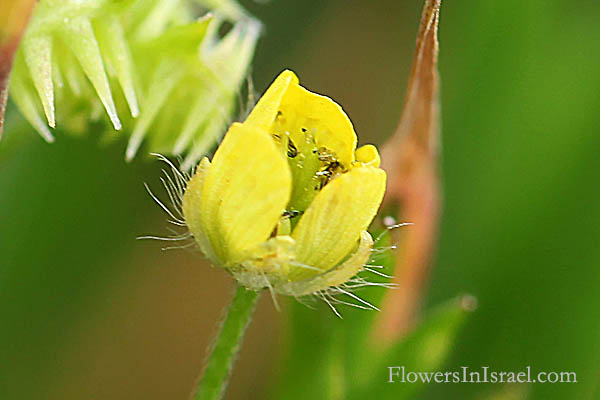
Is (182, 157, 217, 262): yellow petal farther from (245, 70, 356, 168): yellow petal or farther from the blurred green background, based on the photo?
the blurred green background

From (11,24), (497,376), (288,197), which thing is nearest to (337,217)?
(288,197)

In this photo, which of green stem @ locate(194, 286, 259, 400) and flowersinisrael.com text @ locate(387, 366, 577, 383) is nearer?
green stem @ locate(194, 286, 259, 400)

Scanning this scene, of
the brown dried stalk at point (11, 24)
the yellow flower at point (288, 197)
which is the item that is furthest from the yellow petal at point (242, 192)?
the brown dried stalk at point (11, 24)

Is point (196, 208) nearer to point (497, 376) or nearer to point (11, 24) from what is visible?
point (11, 24)

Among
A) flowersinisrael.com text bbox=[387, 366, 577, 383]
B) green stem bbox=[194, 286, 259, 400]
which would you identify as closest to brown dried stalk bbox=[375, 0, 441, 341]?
flowersinisrael.com text bbox=[387, 366, 577, 383]

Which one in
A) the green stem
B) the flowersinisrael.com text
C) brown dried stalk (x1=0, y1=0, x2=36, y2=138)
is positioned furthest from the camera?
the flowersinisrael.com text

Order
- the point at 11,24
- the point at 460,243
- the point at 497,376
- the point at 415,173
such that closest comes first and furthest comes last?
the point at 11,24 < the point at 415,173 < the point at 497,376 < the point at 460,243

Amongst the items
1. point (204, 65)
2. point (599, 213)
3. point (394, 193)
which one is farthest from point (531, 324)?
point (204, 65)

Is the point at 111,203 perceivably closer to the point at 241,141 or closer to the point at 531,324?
the point at 531,324
